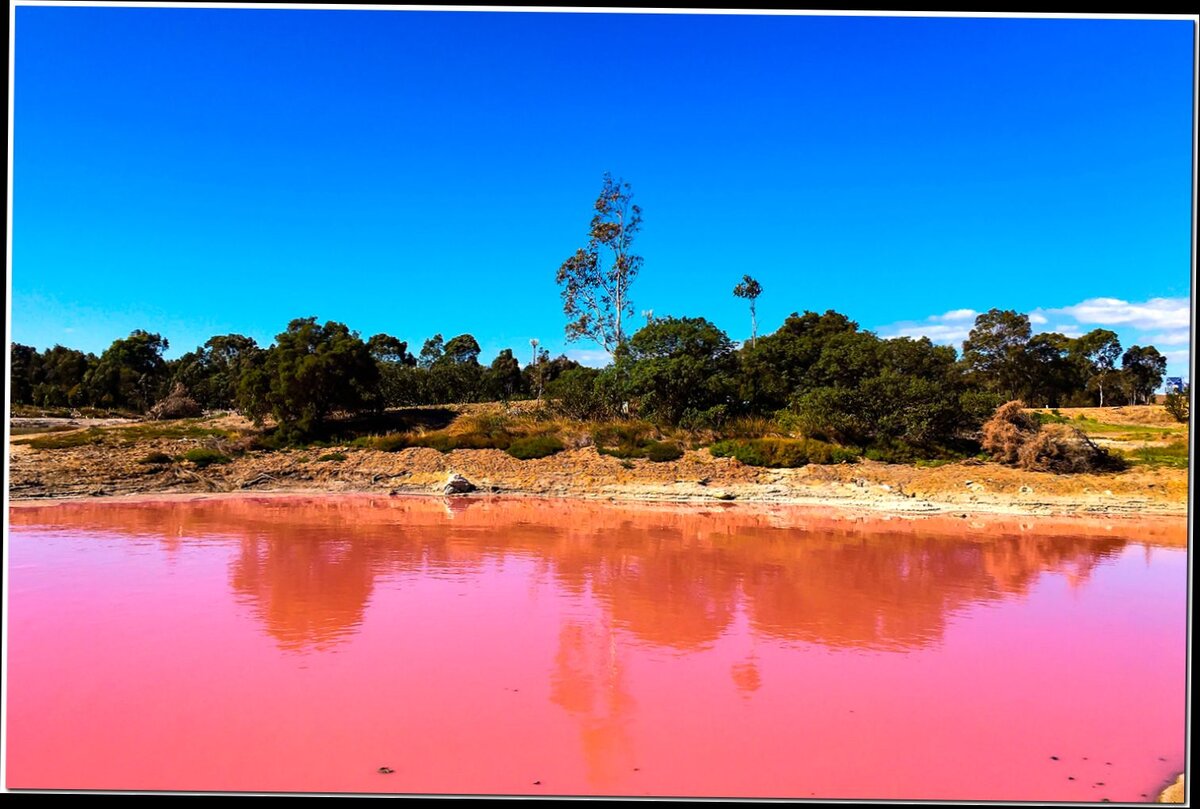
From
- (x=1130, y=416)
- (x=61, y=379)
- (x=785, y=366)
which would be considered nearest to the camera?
(x=785, y=366)

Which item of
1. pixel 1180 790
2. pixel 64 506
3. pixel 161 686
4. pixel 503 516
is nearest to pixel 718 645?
pixel 1180 790

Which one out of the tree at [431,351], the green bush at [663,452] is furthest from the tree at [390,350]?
the green bush at [663,452]

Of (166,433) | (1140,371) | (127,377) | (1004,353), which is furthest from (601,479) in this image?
(1140,371)

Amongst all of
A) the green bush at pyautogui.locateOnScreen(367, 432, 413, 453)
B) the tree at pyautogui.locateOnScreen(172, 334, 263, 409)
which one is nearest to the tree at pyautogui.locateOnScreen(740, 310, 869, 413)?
the green bush at pyautogui.locateOnScreen(367, 432, 413, 453)

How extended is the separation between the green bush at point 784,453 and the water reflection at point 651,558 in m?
4.13

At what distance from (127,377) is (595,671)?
52.4 meters

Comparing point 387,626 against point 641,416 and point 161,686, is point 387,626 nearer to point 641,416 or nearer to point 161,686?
point 161,686

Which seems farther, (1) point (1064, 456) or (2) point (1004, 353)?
(2) point (1004, 353)

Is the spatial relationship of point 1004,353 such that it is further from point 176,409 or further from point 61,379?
point 61,379

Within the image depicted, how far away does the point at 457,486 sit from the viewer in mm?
22484

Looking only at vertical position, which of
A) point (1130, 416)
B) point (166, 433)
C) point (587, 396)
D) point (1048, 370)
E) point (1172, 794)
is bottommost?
point (1172, 794)

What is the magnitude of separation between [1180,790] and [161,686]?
7699 millimetres

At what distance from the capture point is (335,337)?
3114 cm

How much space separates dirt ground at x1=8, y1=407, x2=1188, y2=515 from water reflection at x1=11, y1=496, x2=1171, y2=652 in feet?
7.32
